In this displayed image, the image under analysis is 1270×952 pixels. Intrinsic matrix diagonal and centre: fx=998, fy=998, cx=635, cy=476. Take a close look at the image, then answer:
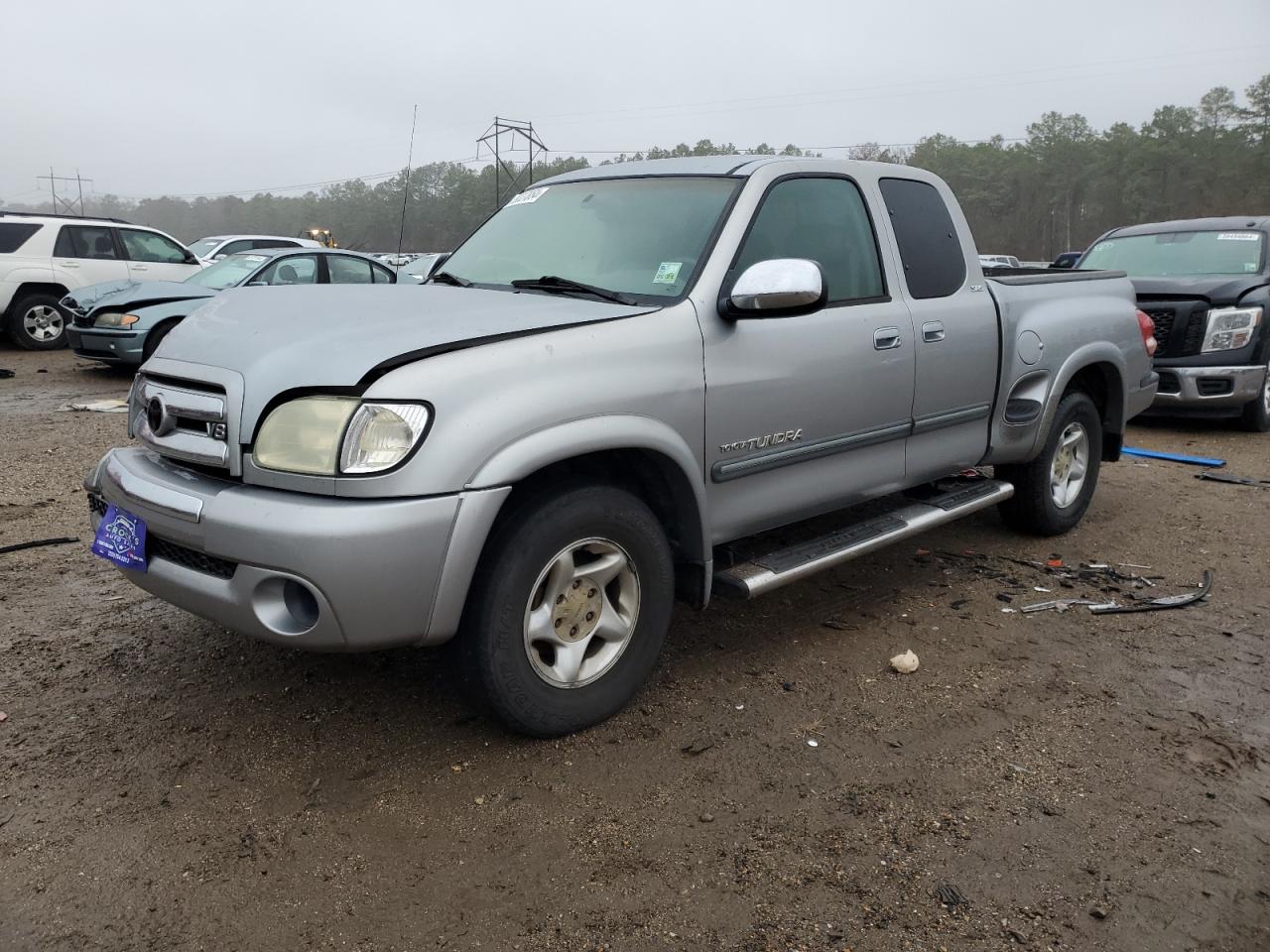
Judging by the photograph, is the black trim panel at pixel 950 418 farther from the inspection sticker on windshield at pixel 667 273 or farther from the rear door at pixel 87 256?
the rear door at pixel 87 256

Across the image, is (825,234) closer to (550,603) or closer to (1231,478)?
(550,603)

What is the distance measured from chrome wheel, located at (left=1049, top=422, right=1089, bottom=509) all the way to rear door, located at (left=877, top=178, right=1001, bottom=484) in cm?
91

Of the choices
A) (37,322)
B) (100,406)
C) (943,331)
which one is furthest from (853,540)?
(37,322)

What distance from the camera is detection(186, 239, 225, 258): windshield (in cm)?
1777

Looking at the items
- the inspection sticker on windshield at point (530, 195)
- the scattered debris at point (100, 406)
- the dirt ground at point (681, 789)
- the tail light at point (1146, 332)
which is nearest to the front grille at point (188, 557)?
the dirt ground at point (681, 789)

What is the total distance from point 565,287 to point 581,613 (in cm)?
120

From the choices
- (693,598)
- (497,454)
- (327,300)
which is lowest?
(693,598)

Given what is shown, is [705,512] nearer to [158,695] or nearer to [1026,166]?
[158,695]

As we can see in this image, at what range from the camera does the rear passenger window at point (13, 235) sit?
12.9m

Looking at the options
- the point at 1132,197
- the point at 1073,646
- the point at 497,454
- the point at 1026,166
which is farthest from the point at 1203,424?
the point at 1026,166

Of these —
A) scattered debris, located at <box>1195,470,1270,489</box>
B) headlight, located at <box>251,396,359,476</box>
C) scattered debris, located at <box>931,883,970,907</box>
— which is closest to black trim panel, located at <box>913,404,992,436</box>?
scattered debris, located at <box>931,883,970,907</box>

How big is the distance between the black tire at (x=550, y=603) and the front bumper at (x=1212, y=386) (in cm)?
722

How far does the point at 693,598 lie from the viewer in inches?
137

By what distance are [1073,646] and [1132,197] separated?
63868mm
